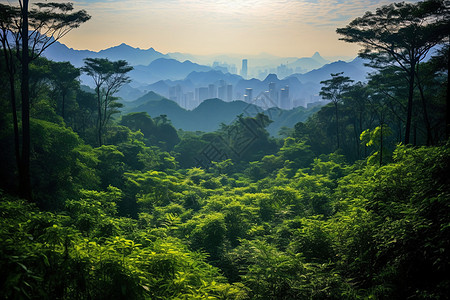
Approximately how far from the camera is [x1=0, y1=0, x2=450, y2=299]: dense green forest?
10.0 feet

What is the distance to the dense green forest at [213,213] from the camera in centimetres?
306

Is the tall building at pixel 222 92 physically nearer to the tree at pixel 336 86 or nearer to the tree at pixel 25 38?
the tree at pixel 336 86

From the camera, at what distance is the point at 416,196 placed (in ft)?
14.7

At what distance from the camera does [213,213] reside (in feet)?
30.7

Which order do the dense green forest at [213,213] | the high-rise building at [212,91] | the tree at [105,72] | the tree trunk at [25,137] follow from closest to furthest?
the dense green forest at [213,213], the tree trunk at [25,137], the tree at [105,72], the high-rise building at [212,91]

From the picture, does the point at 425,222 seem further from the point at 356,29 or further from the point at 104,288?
the point at 356,29

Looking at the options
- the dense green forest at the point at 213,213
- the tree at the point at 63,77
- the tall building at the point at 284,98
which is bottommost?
the dense green forest at the point at 213,213

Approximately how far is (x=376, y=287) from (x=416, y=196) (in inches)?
68.0

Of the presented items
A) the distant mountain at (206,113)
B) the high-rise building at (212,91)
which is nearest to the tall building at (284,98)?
the distant mountain at (206,113)

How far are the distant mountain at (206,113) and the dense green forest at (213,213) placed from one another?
191ft

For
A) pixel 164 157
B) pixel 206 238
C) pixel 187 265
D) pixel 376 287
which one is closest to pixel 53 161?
pixel 206 238

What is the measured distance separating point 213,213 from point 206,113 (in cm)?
8936

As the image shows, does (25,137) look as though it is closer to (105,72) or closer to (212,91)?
(105,72)

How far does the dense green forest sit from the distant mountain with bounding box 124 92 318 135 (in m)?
58.3
